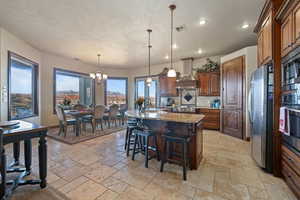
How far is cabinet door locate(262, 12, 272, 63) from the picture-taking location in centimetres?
225

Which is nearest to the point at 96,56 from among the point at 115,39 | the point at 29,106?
the point at 115,39

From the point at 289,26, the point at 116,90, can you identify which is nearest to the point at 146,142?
the point at 289,26

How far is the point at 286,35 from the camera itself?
1.96 meters

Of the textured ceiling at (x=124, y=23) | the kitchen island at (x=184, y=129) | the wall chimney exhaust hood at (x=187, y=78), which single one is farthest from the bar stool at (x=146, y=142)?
the wall chimney exhaust hood at (x=187, y=78)

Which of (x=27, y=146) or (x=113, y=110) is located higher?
(x=113, y=110)

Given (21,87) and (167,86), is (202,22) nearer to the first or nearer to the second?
(167,86)

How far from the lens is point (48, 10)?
8.67 feet

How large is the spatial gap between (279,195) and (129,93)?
7094 millimetres

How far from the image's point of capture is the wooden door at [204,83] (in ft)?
17.5

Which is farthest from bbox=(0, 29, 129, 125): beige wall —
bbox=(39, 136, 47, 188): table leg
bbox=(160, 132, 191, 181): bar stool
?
bbox=(160, 132, 191, 181): bar stool

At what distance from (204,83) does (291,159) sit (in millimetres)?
3872

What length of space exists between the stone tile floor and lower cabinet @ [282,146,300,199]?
150 millimetres

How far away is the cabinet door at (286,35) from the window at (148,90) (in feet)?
17.1

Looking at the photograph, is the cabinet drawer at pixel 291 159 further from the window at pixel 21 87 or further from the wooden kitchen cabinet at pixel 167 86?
the window at pixel 21 87
